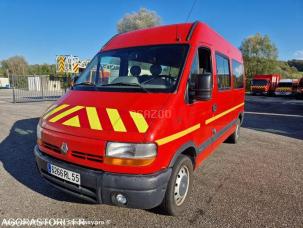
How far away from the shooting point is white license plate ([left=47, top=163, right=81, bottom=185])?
278 cm

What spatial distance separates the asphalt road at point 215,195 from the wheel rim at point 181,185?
0.19m

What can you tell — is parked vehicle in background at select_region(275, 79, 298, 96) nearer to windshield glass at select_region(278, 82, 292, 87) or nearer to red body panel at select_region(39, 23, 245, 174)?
windshield glass at select_region(278, 82, 292, 87)

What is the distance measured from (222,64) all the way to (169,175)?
2.69 m

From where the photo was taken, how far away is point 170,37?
3.69 m

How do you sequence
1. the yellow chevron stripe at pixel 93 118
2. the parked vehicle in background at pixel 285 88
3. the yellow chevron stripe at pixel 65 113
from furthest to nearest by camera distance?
the parked vehicle in background at pixel 285 88, the yellow chevron stripe at pixel 65 113, the yellow chevron stripe at pixel 93 118

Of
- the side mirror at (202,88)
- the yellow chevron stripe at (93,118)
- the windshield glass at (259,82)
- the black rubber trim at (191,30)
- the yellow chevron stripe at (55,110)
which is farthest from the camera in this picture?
the windshield glass at (259,82)

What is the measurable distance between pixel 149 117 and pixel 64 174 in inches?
47.4

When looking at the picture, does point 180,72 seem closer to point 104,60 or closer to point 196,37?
point 196,37

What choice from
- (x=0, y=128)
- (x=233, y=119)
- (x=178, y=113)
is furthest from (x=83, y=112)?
(x=0, y=128)

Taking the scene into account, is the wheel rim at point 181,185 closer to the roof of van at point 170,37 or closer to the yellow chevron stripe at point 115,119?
the yellow chevron stripe at point 115,119

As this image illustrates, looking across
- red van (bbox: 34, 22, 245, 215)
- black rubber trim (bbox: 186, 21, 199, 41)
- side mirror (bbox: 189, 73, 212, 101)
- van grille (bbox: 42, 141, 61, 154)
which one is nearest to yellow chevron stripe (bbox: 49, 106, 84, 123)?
red van (bbox: 34, 22, 245, 215)

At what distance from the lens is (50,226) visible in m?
2.93

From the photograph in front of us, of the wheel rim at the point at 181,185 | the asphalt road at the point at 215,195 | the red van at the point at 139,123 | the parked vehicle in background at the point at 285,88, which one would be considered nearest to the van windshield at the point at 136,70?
the red van at the point at 139,123

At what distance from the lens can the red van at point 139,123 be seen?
8.52 ft
